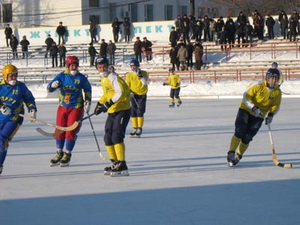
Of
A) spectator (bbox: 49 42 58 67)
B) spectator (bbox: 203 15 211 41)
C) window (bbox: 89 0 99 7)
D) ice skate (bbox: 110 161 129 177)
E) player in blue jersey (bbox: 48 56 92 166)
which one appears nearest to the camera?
ice skate (bbox: 110 161 129 177)

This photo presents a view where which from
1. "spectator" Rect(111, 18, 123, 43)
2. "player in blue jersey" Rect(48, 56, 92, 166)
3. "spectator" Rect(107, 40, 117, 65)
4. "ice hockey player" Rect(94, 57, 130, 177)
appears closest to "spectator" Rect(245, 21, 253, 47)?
"spectator" Rect(107, 40, 117, 65)

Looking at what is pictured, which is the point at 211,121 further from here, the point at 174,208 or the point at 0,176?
the point at 174,208

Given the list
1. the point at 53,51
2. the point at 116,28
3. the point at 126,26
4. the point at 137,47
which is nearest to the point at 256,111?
the point at 137,47

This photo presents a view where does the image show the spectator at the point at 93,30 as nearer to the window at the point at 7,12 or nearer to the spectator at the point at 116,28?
the spectator at the point at 116,28

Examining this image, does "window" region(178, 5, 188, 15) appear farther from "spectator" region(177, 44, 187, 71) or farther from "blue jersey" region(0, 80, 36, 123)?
"blue jersey" region(0, 80, 36, 123)

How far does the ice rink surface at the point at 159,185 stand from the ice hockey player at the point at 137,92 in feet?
1.22

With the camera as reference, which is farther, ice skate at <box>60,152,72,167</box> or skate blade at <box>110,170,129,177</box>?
ice skate at <box>60,152,72,167</box>

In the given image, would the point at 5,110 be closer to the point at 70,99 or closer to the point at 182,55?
the point at 70,99

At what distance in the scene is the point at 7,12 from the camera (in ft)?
162

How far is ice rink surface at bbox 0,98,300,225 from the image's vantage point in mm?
6625

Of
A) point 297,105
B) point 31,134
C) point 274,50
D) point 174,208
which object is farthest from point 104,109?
point 274,50

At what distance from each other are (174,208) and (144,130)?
8.09m

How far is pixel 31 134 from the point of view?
14742 mm

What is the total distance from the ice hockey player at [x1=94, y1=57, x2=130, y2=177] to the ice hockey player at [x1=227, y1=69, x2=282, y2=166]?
4.60 feet
